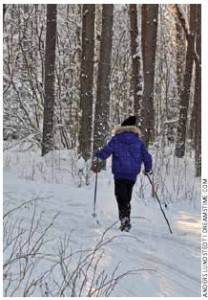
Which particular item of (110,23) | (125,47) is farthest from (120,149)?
(125,47)

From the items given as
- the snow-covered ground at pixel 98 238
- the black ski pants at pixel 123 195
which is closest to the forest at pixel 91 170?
the snow-covered ground at pixel 98 238

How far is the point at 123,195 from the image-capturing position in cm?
870

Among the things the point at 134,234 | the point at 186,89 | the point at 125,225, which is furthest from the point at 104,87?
the point at 134,234

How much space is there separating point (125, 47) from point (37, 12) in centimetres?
523

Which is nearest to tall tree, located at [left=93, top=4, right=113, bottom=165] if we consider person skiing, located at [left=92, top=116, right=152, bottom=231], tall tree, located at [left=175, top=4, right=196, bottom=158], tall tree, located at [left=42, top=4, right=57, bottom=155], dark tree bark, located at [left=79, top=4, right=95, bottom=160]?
dark tree bark, located at [left=79, top=4, right=95, bottom=160]

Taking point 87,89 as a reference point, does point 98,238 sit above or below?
below

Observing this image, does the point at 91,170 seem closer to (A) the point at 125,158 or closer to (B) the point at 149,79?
(B) the point at 149,79

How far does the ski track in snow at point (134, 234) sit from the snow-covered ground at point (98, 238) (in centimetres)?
1

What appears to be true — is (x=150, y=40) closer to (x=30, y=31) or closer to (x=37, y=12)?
(x=30, y=31)

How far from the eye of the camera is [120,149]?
8.66 meters

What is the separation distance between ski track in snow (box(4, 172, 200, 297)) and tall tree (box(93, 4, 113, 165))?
1.58m

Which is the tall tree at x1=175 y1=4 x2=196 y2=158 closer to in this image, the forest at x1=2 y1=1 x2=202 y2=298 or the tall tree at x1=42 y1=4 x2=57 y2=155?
the forest at x1=2 y1=1 x2=202 y2=298

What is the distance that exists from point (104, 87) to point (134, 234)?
21.7ft

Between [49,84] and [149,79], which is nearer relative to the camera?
[149,79]
